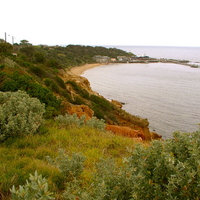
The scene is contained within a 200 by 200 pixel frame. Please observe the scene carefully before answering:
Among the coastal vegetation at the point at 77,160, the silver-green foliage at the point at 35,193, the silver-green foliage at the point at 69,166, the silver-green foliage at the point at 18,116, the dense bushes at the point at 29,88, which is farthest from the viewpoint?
the dense bushes at the point at 29,88

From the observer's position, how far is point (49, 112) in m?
8.00

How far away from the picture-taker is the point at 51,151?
4.78 m

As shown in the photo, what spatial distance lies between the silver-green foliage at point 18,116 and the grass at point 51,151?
8.9 inches

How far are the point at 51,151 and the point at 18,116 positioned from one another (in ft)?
4.69

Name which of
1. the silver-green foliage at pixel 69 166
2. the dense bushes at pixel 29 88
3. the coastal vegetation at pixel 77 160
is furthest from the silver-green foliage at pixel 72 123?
the silver-green foliage at pixel 69 166

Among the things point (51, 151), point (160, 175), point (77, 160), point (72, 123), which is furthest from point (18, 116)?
point (160, 175)

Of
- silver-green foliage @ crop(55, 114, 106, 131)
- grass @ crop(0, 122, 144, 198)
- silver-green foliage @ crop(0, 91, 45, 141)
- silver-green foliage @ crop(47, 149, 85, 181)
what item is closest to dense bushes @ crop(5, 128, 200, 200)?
grass @ crop(0, 122, 144, 198)

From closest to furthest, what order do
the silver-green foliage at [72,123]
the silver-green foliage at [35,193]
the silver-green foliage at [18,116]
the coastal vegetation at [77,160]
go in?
the silver-green foliage at [35,193]
the coastal vegetation at [77,160]
the silver-green foliage at [18,116]
the silver-green foliage at [72,123]

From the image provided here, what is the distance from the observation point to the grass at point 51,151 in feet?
11.2

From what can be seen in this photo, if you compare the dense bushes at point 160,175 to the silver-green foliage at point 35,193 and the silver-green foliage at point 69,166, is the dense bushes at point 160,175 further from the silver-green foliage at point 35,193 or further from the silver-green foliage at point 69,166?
the silver-green foliage at point 69,166

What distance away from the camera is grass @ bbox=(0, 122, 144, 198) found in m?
3.42

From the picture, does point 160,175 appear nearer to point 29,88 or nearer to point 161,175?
point 161,175

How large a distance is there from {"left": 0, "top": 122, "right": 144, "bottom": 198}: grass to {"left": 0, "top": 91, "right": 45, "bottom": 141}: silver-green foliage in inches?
8.9

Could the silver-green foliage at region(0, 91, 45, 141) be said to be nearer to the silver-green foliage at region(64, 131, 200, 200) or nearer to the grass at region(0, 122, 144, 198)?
the grass at region(0, 122, 144, 198)
